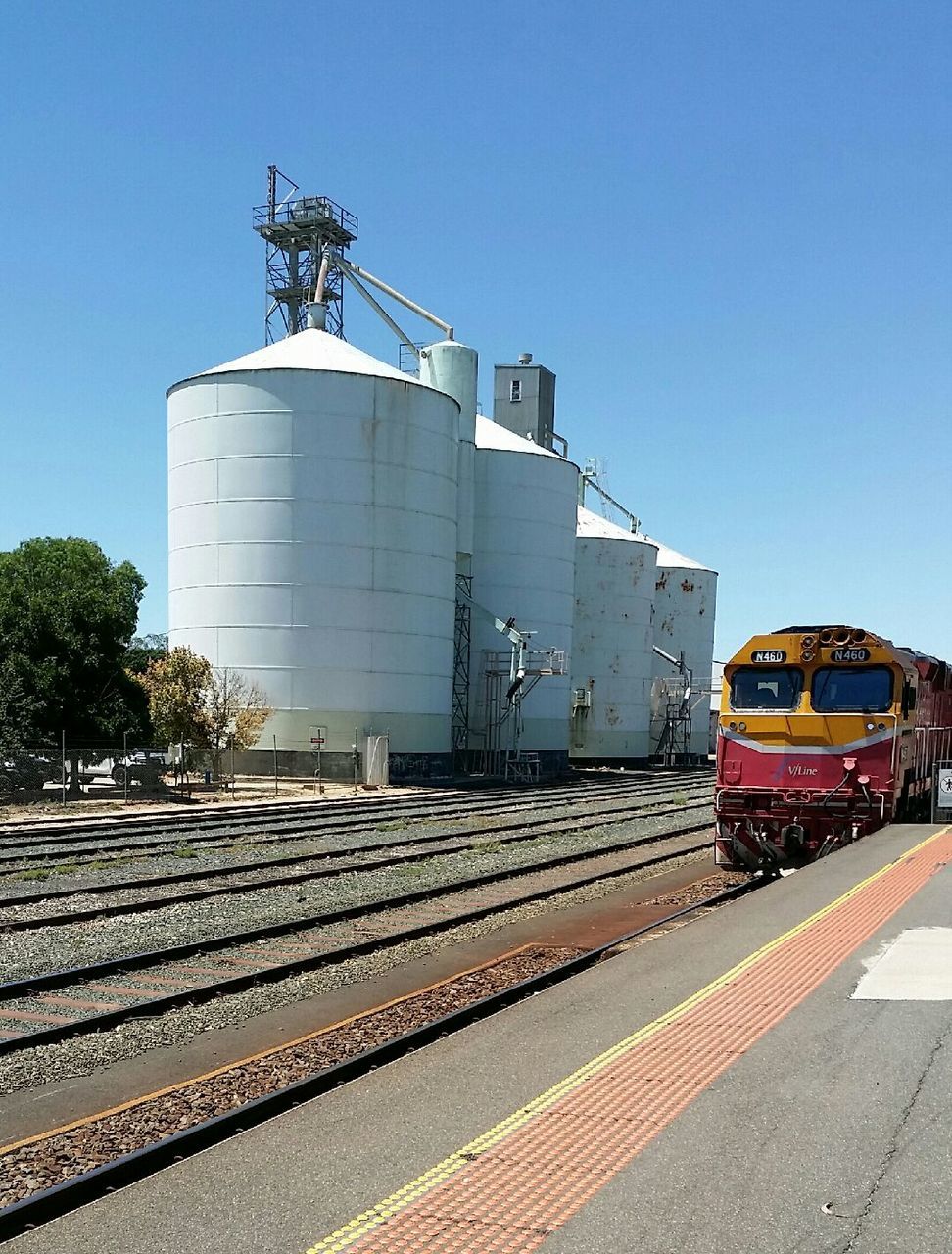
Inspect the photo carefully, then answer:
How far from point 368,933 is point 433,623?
3436cm

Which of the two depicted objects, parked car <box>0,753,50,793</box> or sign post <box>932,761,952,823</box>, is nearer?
sign post <box>932,761,952,823</box>

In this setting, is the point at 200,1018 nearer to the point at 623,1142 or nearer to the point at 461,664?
the point at 623,1142

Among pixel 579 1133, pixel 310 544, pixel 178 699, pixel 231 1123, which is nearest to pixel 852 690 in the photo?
pixel 579 1133

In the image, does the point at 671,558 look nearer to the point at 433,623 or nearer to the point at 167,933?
the point at 433,623

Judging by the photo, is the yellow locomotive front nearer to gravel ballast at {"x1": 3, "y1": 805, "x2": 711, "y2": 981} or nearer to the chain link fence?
gravel ballast at {"x1": 3, "y1": 805, "x2": 711, "y2": 981}

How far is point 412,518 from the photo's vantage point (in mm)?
48531

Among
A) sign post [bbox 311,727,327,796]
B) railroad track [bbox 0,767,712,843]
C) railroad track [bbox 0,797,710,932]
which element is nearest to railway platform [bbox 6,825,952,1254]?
railroad track [bbox 0,797,710,932]

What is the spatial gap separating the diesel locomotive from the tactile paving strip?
345 inches

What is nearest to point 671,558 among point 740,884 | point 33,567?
point 33,567

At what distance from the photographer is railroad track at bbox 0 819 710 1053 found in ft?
36.9

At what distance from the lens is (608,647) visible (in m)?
68.8

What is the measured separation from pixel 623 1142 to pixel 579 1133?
0.30 metres

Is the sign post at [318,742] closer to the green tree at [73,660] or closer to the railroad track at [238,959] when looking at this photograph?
the green tree at [73,660]

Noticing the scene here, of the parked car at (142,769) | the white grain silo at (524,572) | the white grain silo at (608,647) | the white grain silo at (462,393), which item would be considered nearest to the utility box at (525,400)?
the white grain silo at (608,647)
